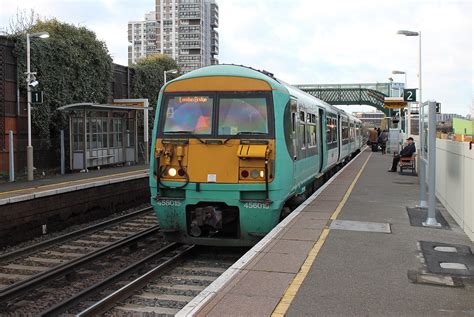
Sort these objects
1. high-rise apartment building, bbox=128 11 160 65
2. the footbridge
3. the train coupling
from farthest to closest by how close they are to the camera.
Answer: high-rise apartment building, bbox=128 11 160 65 < the footbridge < the train coupling

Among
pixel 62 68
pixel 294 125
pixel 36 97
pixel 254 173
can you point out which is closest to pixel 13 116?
pixel 36 97

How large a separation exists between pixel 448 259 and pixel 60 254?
22.9 feet

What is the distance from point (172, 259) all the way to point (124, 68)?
965 inches

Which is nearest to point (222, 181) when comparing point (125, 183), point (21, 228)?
point (21, 228)

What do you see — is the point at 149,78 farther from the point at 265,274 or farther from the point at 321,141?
the point at 265,274

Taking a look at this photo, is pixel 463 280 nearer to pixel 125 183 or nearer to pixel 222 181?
pixel 222 181

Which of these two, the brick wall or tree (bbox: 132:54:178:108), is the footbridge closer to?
tree (bbox: 132:54:178:108)

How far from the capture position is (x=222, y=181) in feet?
26.3

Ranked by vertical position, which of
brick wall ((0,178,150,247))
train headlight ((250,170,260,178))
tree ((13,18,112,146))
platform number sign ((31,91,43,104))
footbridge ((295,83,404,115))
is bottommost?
brick wall ((0,178,150,247))

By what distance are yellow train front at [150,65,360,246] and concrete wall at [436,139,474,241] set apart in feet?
9.44

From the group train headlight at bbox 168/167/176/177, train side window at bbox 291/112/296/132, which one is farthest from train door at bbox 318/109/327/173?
train headlight at bbox 168/167/176/177

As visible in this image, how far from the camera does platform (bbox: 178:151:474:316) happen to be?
452 cm

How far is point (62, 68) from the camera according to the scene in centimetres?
2364

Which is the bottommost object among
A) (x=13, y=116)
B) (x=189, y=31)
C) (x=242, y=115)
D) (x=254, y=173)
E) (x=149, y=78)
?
(x=254, y=173)
